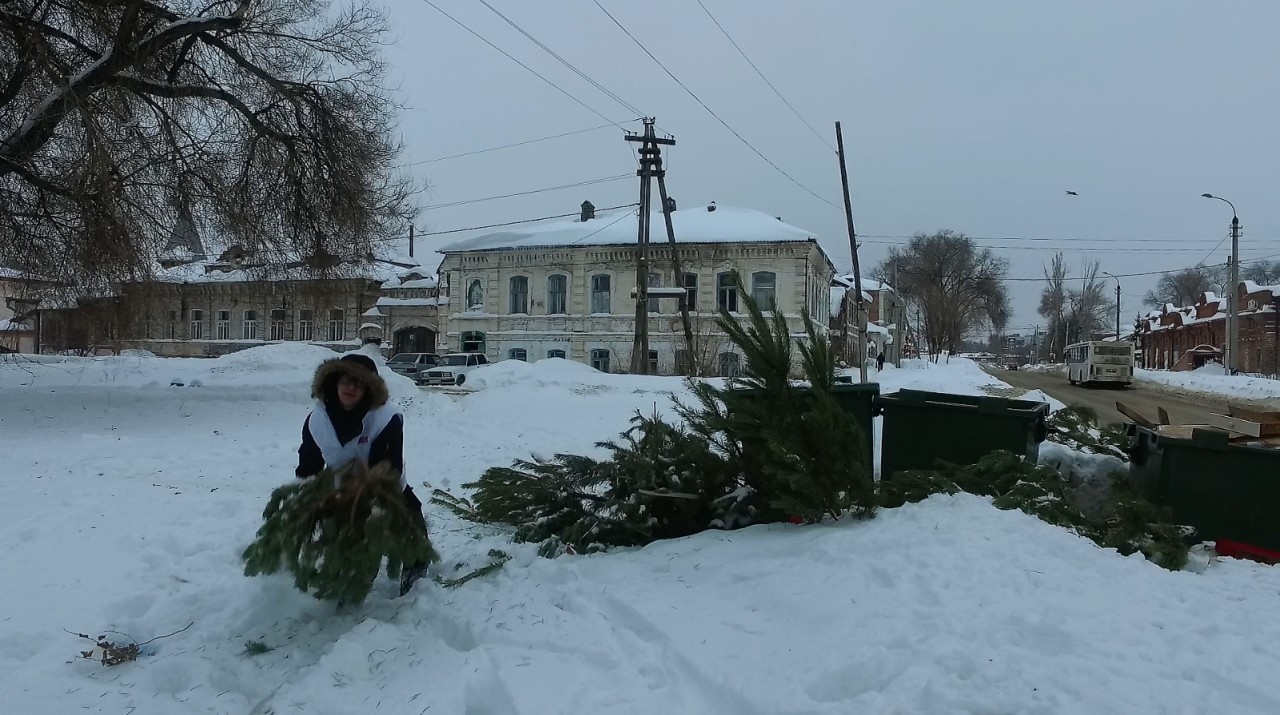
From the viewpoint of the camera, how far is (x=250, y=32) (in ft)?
41.4

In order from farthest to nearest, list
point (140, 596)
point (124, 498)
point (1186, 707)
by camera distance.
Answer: point (124, 498) < point (140, 596) < point (1186, 707)

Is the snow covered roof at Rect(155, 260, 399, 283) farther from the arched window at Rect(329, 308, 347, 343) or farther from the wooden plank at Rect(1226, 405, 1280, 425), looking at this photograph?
the arched window at Rect(329, 308, 347, 343)

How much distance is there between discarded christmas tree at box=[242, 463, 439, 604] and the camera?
3682 mm

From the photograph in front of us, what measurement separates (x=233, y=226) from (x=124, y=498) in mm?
7829

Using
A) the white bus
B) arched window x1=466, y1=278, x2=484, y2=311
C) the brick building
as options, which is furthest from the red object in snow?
the brick building

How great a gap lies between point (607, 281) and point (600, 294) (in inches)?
28.6

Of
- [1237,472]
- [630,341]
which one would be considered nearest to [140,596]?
[1237,472]

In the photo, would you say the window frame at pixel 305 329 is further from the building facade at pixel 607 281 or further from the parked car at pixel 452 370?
the parked car at pixel 452 370

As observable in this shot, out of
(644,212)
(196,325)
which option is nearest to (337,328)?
(196,325)

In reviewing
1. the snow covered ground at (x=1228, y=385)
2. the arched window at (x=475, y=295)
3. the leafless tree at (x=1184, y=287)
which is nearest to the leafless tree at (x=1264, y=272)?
the leafless tree at (x=1184, y=287)

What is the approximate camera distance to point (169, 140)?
12.0m

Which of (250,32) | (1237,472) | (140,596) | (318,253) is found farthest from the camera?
(318,253)

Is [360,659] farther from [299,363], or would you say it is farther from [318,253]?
[299,363]

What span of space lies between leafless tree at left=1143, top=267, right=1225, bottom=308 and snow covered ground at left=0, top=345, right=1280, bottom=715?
94.2m
